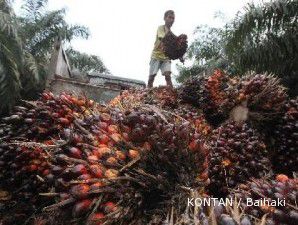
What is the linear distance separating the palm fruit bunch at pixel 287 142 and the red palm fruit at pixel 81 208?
1.25 m

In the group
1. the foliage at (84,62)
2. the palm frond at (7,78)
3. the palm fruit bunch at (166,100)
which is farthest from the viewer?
the foliage at (84,62)

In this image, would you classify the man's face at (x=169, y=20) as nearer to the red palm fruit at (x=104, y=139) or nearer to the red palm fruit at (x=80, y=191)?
the red palm fruit at (x=104, y=139)

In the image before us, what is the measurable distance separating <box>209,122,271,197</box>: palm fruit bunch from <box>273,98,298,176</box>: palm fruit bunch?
18 cm

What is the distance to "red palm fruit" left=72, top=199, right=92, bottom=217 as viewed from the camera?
1.24m

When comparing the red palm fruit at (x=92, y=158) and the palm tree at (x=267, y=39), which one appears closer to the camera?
the red palm fruit at (x=92, y=158)

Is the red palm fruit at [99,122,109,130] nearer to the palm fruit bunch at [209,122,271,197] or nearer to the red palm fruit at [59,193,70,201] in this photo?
the red palm fruit at [59,193,70,201]

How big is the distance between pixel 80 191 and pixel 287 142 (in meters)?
1.38

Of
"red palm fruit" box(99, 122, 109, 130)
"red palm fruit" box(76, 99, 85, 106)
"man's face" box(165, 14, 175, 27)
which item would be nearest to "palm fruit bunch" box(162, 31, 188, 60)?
"man's face" box(165, 14, 175, 27)

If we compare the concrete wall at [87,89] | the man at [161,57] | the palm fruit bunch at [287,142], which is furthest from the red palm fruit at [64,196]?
the man at [161,57]

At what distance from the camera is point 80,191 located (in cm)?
126

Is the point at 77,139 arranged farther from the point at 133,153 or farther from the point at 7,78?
the point at 7,78

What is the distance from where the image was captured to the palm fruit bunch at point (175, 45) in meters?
4.55

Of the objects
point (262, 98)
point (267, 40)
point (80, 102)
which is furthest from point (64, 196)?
point (267, 40)

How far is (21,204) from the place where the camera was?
5.46 feet
